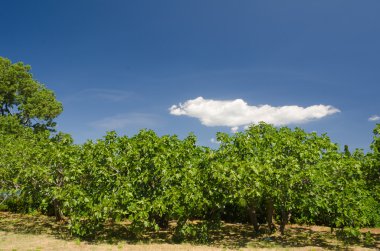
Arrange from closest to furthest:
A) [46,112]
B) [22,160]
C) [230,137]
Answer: [230,137] → [22,160] → [46,112]

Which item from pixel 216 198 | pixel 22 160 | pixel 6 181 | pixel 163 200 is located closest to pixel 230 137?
pixel 216 198

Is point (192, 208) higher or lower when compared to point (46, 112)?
lower

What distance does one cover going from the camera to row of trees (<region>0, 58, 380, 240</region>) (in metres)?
14.7

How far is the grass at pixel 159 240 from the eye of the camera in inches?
594

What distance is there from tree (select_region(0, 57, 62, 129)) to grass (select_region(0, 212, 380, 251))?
21.2m

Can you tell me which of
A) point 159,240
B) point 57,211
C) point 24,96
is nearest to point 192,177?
point 159,240

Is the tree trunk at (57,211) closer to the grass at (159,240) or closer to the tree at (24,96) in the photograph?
the grass at (159,240)

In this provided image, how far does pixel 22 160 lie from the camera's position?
748 inches

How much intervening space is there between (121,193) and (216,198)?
14.5 feet

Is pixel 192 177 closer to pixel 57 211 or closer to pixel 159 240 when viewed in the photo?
pixel 159 240

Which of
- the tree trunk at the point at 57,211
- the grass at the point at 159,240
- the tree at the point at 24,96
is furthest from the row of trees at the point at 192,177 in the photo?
the tree at the point at 24,96

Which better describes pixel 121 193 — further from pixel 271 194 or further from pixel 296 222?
pixel 296 222

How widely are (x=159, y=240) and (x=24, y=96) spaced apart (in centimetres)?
3139

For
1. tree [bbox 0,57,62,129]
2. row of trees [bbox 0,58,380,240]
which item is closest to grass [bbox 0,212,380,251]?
row of trees [bbox 0,58,380,240]
